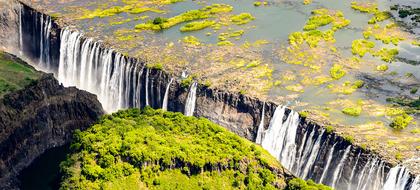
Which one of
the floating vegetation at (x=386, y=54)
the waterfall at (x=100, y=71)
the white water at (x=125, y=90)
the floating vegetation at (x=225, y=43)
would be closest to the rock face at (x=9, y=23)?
the white water at (x=125, y=90)

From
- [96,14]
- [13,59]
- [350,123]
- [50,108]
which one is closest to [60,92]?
[50,108]

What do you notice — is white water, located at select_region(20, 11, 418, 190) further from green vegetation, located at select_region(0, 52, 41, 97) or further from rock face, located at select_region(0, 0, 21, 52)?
green vegetation, located at select_region(0, 52, 41, 97)

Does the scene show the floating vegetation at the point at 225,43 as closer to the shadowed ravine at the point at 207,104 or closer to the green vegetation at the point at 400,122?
the shadowed ravine at the point at 207,104

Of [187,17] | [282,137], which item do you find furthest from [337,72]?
[187,17]

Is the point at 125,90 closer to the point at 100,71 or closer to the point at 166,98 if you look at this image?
the point at 100,71

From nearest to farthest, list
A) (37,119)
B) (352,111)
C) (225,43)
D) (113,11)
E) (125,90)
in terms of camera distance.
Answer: (352,111), (37,119), (125,90), (225,43), (113,11)

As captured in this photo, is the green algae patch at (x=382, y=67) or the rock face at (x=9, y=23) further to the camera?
the rock face at (x=9, y=23)
